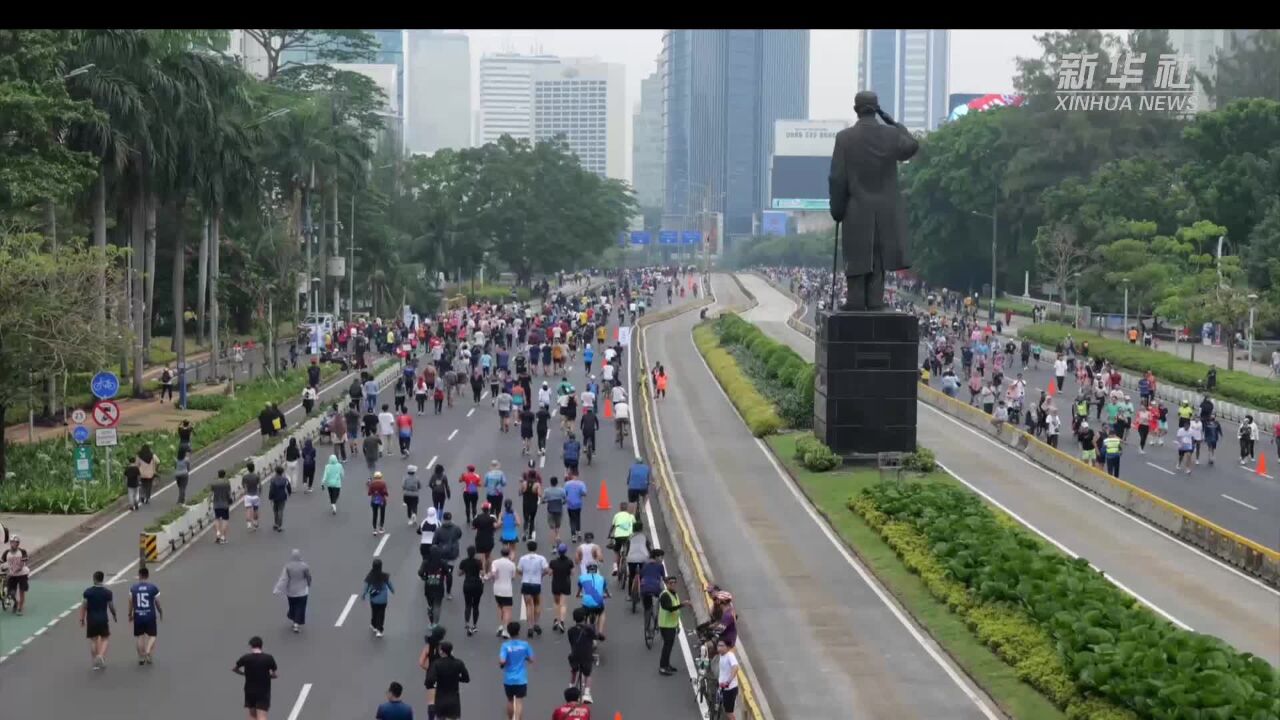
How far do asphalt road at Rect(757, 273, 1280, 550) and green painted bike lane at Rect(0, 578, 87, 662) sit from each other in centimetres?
1924

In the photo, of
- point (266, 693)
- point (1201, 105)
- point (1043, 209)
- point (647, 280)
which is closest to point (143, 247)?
point (266, 693)

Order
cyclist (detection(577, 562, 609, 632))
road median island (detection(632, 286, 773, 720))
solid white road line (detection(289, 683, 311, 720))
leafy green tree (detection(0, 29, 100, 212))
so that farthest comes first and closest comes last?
leafy green tree (detection(0, 29, 100, 212)), cyclist (detection(577, 562, 609, 632)), solid white road line (detection(289, 683, 311, 720)), road median island (detection(632, 286, 773, 720))

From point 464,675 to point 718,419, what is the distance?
30.3m

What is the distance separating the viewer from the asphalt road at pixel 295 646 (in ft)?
61.7

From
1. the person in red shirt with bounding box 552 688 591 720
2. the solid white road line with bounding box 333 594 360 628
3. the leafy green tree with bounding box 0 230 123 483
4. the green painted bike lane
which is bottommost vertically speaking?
the green painted bike lane

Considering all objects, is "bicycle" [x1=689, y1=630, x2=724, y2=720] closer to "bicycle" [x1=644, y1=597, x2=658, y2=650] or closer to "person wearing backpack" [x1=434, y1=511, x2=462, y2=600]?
"bicycle" [x1=644, y1=597, x2=658, y2=650]

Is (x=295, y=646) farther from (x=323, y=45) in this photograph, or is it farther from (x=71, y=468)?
(x=323, y=45)

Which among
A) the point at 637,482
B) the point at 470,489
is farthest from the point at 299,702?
the point at 637,482

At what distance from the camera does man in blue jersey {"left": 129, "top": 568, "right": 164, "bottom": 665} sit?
66.1 ft

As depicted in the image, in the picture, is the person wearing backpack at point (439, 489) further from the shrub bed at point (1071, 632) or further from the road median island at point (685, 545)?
the shrub bed at point (1071, 632)

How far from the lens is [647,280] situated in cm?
13088

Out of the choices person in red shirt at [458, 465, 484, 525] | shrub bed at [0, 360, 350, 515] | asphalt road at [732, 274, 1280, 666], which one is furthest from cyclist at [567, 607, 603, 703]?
shrub bed at [0, 360, 350, 515]

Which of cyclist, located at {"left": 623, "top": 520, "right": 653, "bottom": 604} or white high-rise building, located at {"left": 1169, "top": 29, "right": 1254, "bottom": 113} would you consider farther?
white high-rise building, located at {"left": 1169, "top": 29, "right": 1254, "bottom": 113}

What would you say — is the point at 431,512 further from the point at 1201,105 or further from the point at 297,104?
the point at 1201,105
